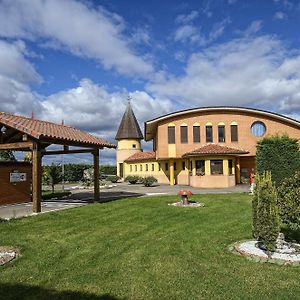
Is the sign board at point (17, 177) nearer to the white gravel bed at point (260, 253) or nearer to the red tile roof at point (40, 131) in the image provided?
the red tile roof at point (40, 131)

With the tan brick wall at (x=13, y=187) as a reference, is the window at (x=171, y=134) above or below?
above

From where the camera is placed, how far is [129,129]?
171 feet

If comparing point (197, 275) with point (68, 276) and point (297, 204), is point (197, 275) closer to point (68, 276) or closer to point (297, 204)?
point (68, 276)

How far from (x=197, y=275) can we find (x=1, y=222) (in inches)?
321

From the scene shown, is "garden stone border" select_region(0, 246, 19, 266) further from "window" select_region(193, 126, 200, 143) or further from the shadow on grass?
"window" select_region(193, 126, 200, 143)

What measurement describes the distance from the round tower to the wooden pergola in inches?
1244

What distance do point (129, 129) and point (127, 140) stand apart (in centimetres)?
179

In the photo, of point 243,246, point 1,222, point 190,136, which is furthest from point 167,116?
point 243,246

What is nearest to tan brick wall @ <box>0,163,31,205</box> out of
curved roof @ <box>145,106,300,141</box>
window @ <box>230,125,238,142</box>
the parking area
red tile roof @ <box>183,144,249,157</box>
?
the parking area

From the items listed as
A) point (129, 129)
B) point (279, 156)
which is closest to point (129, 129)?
point (129, 129)

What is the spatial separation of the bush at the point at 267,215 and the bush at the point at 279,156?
1324 centimetres

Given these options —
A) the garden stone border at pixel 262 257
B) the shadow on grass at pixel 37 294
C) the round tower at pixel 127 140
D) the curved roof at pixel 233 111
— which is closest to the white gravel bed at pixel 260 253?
the garden stone border at pixel 262 257

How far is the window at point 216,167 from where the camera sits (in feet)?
96.7

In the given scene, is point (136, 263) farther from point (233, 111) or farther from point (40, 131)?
point (233, 111)
